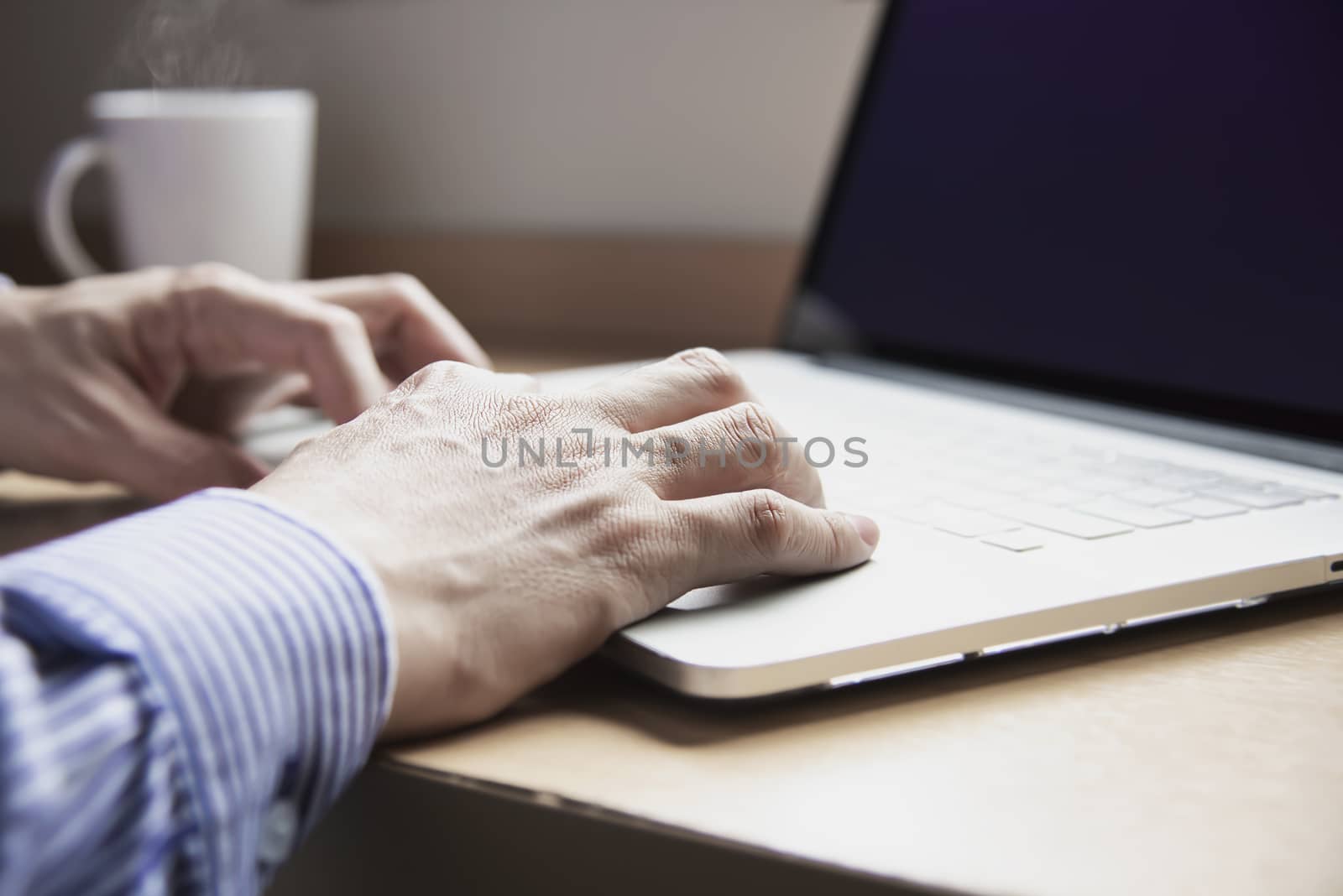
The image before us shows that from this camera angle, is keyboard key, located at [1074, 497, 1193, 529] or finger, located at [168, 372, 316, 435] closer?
keyboard key, located at [1074, 497, 1193, 529]

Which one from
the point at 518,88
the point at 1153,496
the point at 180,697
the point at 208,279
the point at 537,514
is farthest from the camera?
the point at 518,88

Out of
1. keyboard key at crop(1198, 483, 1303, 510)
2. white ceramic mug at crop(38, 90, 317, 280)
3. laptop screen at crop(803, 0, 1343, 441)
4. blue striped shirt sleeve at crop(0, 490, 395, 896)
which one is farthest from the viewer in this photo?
white ceramic mug at crop(38, 90, 317, 280)

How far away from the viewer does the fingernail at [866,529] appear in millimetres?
411

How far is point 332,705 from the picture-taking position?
30cm

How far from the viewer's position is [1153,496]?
19.2 inches

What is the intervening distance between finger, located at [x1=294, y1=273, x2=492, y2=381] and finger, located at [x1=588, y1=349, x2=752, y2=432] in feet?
0.80

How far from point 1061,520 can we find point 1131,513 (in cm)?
3

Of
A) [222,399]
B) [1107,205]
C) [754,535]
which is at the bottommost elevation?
[222,399]

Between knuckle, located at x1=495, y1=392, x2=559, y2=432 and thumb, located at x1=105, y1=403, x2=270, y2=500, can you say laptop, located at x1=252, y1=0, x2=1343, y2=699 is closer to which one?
knuckle, located at x1=495, y1=392, x2=559, y2=432

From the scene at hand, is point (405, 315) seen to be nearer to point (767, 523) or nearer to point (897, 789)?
point (767, 523)

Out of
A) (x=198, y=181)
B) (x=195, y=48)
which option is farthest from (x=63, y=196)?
(x=195, y=48)

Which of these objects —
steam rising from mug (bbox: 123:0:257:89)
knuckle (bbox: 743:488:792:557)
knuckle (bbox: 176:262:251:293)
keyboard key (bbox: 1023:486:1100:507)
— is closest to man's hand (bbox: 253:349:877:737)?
knuckle (bbox: 743:488:792:557)

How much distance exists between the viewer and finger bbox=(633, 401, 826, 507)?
1.36 ft

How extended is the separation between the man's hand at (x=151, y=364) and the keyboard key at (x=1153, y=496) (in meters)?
0.37
